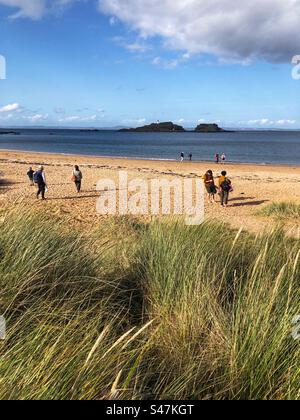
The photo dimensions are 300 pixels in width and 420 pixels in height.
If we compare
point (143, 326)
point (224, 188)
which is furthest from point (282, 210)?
point (143, 326)

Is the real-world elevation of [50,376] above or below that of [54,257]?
below

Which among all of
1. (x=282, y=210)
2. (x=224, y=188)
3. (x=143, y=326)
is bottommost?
(x=282, y=210)

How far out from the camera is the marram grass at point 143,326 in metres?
2.23

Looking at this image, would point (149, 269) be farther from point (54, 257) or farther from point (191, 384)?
point (191, 384)

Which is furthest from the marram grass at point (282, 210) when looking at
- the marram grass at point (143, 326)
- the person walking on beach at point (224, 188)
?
the marram grass at point (143, 326)

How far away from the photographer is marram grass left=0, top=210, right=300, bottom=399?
7.30ft

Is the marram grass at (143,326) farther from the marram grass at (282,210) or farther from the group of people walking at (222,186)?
the group of people walking at (222,186)

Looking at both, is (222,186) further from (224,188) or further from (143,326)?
(143,326)

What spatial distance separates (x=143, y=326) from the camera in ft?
7.07

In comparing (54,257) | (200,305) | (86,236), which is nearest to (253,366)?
(200,305)

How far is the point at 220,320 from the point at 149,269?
125cm

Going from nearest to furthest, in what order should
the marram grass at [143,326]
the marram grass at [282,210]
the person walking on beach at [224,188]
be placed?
the marram grass at [143,326]
the marram grass at [282,210]
the person walking on beach at [224,188]

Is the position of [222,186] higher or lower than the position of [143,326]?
lower
